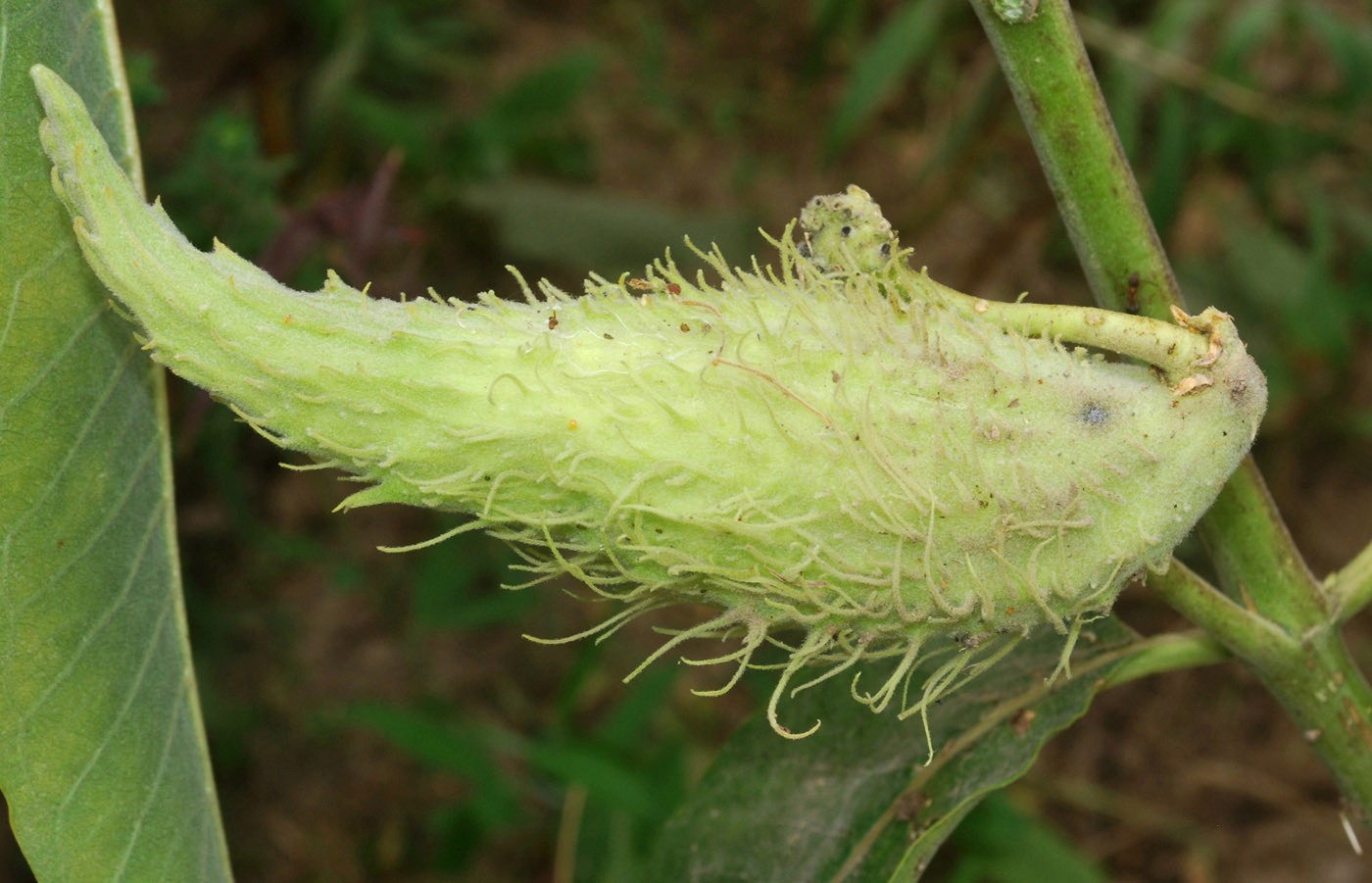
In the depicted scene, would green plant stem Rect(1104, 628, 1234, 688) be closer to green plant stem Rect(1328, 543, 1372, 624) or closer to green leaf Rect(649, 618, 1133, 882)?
green leaf Rect(649, 618, 1133, 882)

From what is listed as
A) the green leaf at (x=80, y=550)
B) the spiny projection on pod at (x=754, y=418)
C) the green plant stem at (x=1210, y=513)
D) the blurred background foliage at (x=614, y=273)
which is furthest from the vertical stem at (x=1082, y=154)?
the blurred background foliage at (x=614, y=273)

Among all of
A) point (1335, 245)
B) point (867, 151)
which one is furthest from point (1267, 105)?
point (867, 151)

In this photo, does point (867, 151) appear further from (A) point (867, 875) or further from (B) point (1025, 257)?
(A) point (867, 875)

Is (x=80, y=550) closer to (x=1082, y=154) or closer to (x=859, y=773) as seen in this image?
(x=859, y=773)

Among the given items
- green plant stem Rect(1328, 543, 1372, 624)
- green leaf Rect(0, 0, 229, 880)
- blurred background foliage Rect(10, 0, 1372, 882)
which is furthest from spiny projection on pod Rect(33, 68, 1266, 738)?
blurred background foliage Rect(10, 0, 1372, 882)

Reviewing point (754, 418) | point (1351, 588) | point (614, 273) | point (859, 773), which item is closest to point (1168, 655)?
point (1351, 588)
